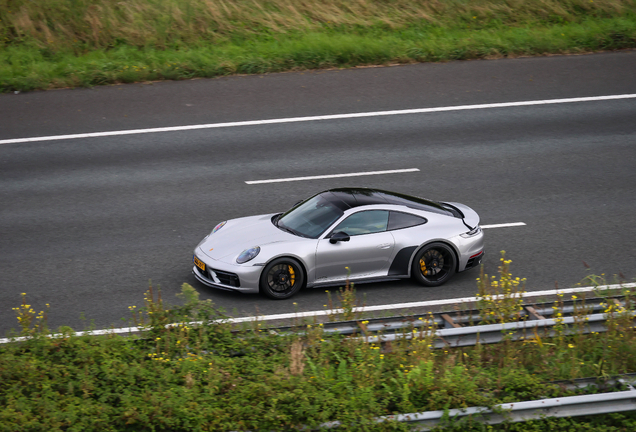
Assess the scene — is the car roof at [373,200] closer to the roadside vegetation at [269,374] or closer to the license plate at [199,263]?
the license plate at [199,263]

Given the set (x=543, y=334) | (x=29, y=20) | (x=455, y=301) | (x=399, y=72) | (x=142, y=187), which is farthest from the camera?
(x=29, y=20)

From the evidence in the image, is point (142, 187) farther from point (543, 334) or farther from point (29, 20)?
point (29, 20)

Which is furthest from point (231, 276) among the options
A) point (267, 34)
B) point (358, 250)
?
point (267, 34)

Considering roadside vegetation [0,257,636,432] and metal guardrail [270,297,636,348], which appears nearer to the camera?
roadside vegetation [0,257,636,432]

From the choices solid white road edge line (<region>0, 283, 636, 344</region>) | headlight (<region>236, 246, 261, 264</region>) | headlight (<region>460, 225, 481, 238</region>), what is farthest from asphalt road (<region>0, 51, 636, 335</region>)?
headlight (<region>460, 225, 481, 238</region>)

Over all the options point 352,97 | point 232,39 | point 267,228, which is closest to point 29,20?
point 232,39

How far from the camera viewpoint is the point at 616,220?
1191 centimetres

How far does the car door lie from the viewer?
31.6 feet

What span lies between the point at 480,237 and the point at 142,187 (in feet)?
21.1

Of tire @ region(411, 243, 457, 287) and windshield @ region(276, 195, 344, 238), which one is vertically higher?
windshield @ region(276, 195, 344, 238)

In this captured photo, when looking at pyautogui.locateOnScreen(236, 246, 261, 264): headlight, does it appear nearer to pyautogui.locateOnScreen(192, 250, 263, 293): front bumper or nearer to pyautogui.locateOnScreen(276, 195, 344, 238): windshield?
pyautogui.locateOnScreen(192, 250, 263, 293): front bumper

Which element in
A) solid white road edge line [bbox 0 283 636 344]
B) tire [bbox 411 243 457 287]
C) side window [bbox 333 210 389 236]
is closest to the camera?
solid white road edge line [bbox 0 283 636 344]

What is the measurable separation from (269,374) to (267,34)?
15.4 meters

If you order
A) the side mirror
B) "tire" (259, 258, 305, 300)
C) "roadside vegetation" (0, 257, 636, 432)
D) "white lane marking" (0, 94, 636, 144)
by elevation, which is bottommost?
"roadside vegetation" (0, 257, 636, 432)
